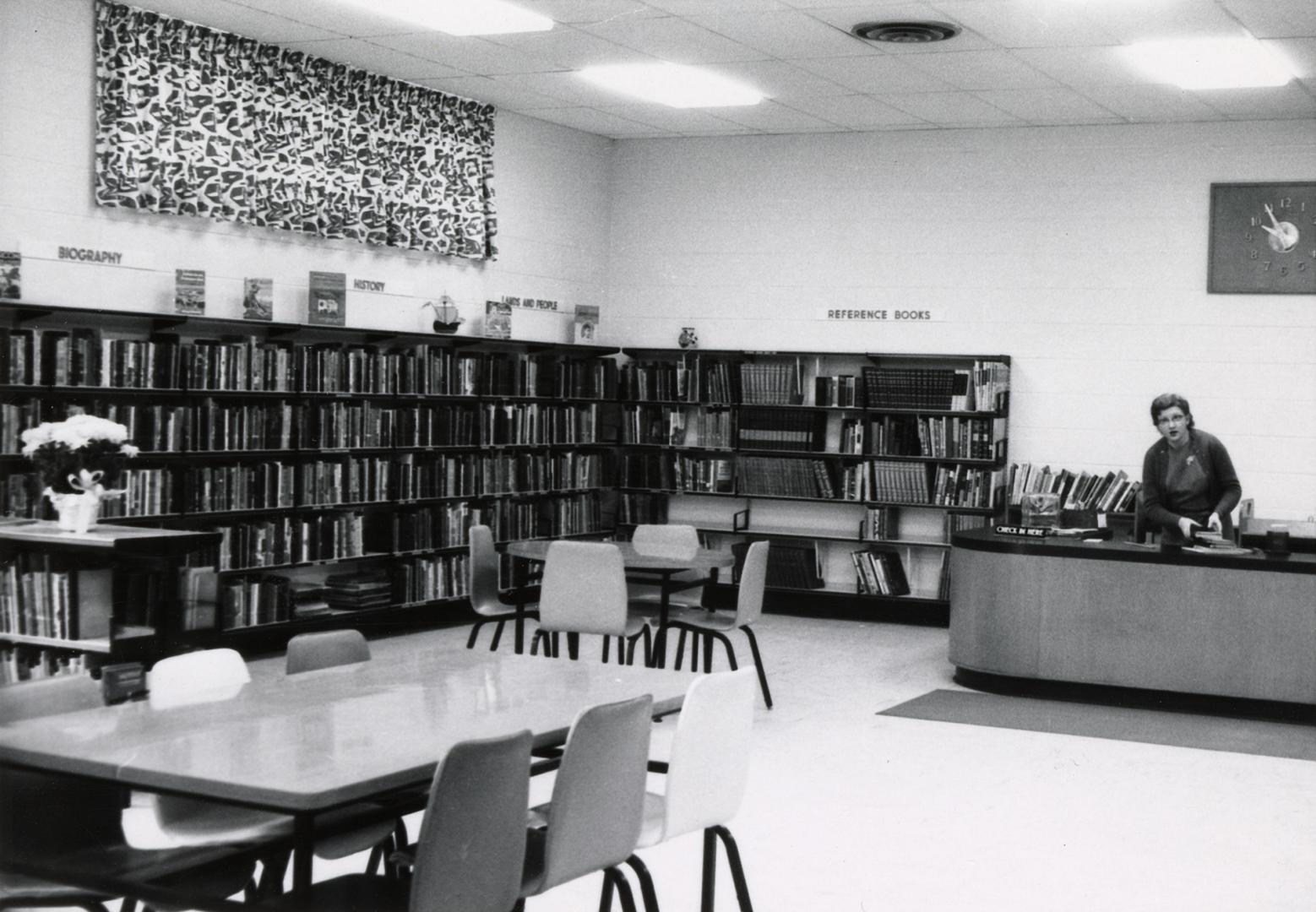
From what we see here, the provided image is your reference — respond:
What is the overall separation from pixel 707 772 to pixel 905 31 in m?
5.03

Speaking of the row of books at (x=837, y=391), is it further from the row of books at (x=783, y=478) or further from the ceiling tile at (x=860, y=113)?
the ceiling tile at (x=860, y=113)

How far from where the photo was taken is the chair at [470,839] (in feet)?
8.76

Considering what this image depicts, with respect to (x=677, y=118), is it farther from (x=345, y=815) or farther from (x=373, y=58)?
(x=345, y=815)

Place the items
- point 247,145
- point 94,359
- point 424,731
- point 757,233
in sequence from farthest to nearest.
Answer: point 757,233 < point 247,145 < point 94,359 < point 424,731

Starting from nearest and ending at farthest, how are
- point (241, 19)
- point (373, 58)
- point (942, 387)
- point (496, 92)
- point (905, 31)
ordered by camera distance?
point (905, 31) → point (241, 19) → point (373, 58) → point (496, 92) → point (942, 387)

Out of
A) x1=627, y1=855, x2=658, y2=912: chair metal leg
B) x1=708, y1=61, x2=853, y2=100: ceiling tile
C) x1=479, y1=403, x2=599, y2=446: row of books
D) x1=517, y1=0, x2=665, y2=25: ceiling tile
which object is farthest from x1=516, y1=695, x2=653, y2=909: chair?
x1=479, y1=403, x2=599, y2=446: row of books

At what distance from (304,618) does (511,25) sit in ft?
11.1

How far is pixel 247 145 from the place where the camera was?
8.01m

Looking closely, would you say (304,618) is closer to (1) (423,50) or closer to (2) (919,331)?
(1) (423,50)

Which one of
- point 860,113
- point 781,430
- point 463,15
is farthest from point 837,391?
point 463,15

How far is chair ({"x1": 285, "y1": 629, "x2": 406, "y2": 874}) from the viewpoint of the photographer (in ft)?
11.4

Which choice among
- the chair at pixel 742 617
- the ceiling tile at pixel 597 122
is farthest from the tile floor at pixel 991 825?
the ceiling tile at pixel 597 122

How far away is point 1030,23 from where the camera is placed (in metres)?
7.24

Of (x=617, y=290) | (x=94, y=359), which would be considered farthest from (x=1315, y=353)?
(x=94, y=359)
